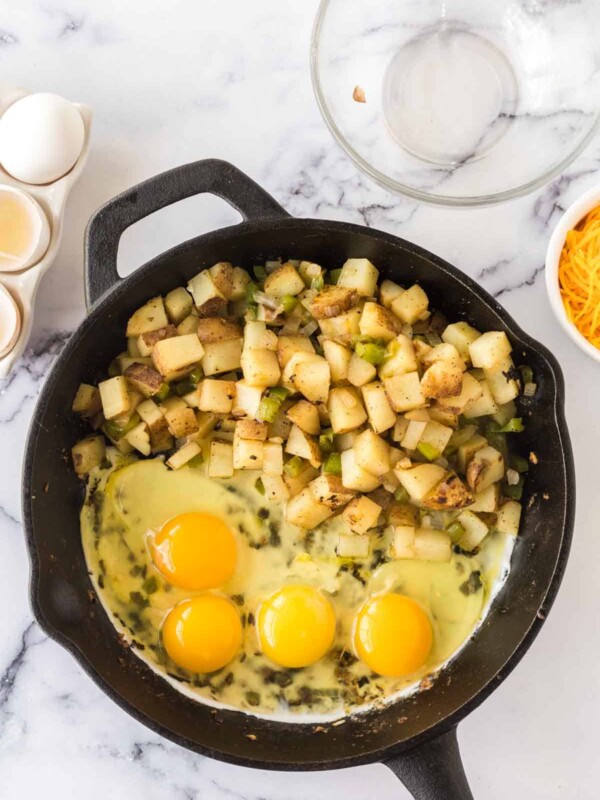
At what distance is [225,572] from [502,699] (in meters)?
0.92

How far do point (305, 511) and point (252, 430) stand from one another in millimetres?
257

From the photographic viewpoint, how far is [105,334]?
8.38 feet

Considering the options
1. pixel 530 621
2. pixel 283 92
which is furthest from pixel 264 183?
pixel 530 621

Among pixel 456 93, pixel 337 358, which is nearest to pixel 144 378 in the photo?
pixel 337 358

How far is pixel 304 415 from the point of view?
248cm

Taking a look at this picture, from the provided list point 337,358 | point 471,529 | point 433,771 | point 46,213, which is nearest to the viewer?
point 433,771

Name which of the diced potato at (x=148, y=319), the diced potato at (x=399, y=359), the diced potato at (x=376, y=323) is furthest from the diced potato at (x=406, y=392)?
the diced potato at (x=148, y=319)

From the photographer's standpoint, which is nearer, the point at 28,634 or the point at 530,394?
the point at 530,394

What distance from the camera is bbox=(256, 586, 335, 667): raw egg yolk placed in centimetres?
249

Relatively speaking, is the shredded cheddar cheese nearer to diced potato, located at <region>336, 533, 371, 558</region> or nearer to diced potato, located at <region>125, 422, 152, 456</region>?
diced potato, located at <region>336, 533, 371, 558</region>

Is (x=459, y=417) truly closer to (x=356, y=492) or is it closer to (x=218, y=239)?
(x=356, y=492)

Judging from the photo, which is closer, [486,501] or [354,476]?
[354,476]

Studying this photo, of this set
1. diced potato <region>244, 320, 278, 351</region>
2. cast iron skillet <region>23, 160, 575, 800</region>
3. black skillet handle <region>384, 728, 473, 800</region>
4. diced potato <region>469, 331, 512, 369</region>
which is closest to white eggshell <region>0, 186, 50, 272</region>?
cast iron skillet <region>23, 160, 575, 800</region>

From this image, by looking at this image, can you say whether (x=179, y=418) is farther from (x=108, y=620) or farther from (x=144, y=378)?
(x=108, y=620)
